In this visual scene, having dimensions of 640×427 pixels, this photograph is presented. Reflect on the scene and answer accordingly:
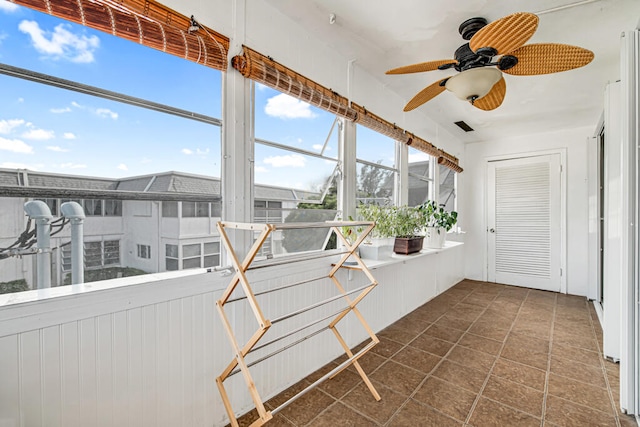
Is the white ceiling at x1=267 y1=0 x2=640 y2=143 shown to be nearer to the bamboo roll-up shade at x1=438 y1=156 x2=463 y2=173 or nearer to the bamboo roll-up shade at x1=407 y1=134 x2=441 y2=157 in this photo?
the bamboo roll-up shade at x1=407 y1=134 x2=441 y2=157

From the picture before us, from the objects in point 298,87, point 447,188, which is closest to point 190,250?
point 298,87

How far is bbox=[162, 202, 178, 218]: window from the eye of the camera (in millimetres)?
1475

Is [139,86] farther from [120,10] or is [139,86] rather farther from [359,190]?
[359,190]

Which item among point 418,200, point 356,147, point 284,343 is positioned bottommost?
point 284,343

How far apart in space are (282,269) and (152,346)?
32.0 inches

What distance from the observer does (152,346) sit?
137cm

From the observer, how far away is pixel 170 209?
1.50 meters

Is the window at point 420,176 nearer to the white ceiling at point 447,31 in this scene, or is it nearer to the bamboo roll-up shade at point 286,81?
the white ceiling at point 447,31

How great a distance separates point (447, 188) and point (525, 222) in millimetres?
1333

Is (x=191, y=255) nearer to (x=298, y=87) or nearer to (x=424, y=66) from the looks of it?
(x=298, y=87)

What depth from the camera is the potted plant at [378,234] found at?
8.00ft

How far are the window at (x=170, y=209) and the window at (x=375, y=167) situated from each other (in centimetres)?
165

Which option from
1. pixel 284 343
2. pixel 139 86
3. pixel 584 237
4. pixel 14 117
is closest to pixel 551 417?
pixel 284 343

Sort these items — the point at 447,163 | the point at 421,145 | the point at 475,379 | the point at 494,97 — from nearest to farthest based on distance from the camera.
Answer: the point at 494,97, the point at 475,379, the point at 421,145, the point at 447,163
